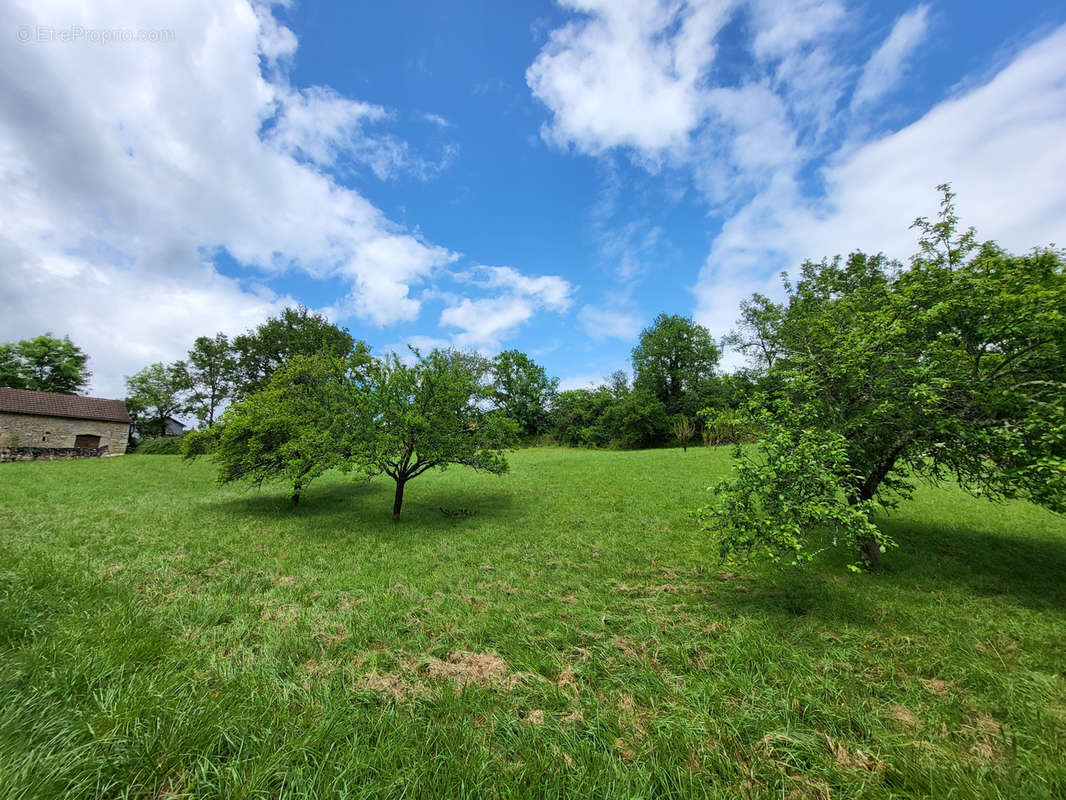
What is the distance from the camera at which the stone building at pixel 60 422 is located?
33.3 metres

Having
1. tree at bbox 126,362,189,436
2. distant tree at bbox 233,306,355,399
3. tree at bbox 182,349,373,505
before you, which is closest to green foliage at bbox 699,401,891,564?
tree at bbox 182,349,373,505

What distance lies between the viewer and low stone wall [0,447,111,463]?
31.1 m

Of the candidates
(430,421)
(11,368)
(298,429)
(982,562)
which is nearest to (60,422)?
(11,368)

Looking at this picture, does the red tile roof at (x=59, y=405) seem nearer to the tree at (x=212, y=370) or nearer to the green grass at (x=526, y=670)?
the tree at (x=212, y=370)

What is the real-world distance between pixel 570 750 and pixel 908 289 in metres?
9.95

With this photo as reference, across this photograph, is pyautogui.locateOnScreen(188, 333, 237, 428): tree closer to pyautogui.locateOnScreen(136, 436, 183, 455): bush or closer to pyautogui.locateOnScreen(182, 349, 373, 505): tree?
pyautogui.locateOnScreen(136, 436, 183, 455): bush

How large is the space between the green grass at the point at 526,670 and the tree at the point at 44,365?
2332 inches

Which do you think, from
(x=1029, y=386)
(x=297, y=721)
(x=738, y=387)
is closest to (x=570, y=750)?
(x=297, y=721)

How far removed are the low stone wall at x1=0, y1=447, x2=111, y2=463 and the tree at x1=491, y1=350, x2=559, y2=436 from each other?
146 ft

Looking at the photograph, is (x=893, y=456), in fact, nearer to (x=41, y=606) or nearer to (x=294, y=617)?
(x=294, y=617)

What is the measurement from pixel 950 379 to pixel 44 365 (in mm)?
80840

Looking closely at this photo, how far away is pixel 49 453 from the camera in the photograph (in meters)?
33.6

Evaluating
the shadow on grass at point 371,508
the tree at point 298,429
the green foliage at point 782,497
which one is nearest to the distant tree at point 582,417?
the shadow on grass at point 371,508

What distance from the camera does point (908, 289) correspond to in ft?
24.1
